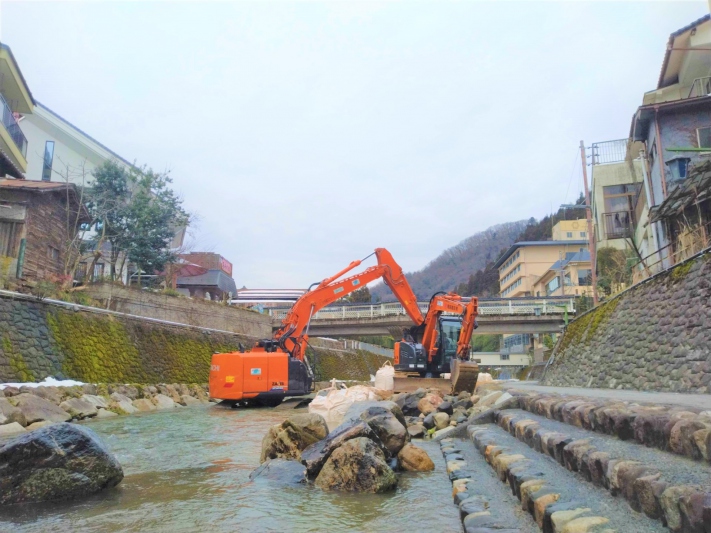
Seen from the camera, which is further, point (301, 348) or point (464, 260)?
point (464, 260)

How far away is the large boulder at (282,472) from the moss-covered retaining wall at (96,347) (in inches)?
360

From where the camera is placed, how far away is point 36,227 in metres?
18.9

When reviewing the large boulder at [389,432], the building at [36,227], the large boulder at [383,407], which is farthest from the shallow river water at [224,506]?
the building at [36,227]

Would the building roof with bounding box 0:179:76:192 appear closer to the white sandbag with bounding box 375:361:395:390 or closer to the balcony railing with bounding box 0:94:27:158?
the balcony railing with bounding box 0:94:27:158

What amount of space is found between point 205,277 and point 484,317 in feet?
64.7

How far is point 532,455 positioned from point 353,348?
3711 cm

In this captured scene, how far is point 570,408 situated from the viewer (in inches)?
203

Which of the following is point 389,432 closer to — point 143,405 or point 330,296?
point 330,296

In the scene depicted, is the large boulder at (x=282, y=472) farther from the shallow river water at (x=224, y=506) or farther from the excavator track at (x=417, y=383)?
the excavator track at (x=417, y=383)

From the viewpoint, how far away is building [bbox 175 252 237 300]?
3569cm

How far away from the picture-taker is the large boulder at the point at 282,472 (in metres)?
5.35

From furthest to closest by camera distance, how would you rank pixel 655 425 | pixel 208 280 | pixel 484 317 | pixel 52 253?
pixel 208 280
pixel 484 317
pixel 52 253
pixel 655 425

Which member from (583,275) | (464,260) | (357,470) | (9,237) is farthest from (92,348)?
(464,260)

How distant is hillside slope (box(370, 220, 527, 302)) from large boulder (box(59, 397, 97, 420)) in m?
86.9
